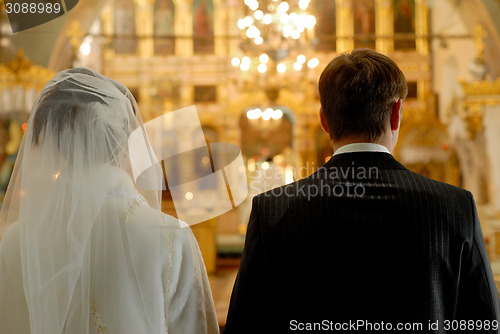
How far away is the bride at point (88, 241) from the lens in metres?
1.81

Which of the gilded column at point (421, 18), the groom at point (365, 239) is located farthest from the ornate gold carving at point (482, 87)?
the groom at point (365, 239)

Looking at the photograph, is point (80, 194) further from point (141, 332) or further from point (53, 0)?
point (53, 0)

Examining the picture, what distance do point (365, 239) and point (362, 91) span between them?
1.38 ft

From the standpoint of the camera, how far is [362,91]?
1528 millimetres

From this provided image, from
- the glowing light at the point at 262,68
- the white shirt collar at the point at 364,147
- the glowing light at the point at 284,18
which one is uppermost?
the glowing light at the point at 284,18

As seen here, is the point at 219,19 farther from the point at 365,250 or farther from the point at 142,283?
the point at 365,250

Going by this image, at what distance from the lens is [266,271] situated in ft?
5.13

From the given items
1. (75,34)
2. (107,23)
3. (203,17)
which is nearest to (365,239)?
(75,34)

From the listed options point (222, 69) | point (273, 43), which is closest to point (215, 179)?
point (222, 69)

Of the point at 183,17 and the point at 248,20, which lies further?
the point at 183,17

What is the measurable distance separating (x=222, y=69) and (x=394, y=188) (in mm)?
14720

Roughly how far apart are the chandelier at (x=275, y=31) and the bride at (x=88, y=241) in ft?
23.7

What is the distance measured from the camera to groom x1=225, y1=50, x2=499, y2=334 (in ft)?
5.02

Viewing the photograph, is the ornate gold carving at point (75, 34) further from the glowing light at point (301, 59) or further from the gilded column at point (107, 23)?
the glowing light at point (301, 59)
